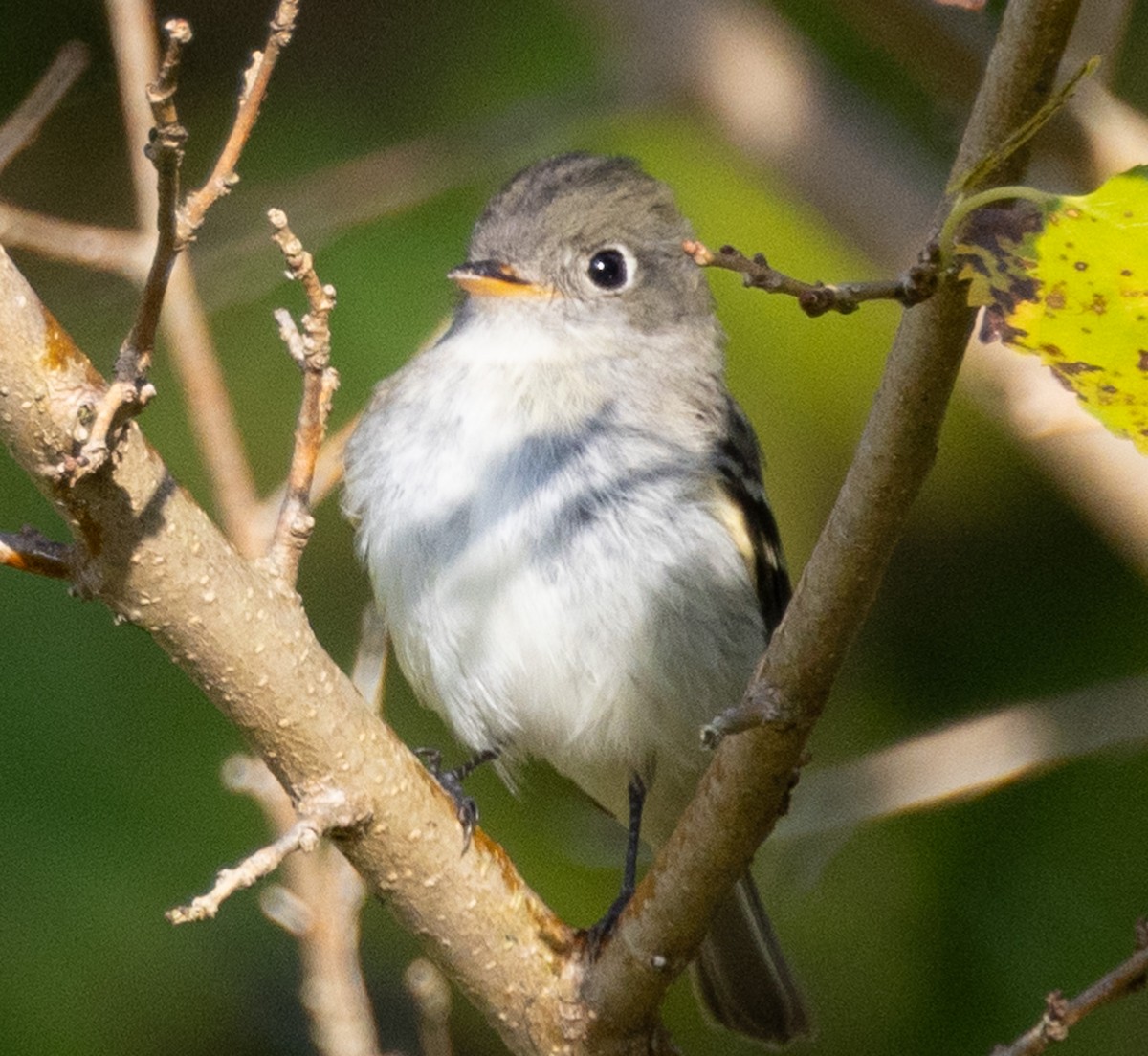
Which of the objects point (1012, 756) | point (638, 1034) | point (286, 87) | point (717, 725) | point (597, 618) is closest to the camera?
point (717, 725)

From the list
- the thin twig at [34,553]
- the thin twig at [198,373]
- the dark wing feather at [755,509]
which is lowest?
the thin twig at [34,553]

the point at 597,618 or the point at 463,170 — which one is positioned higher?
the point at 463,170

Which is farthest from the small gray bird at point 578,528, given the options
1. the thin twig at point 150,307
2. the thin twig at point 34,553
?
the thin twig at point 150,307

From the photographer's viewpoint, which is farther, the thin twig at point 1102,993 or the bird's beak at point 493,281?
the bird's beak at point 493,281

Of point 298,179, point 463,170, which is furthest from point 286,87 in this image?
point 463,170

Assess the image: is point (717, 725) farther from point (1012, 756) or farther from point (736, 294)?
point (736, 294)

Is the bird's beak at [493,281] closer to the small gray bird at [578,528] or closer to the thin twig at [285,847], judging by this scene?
the small gray bird at [578,528]
